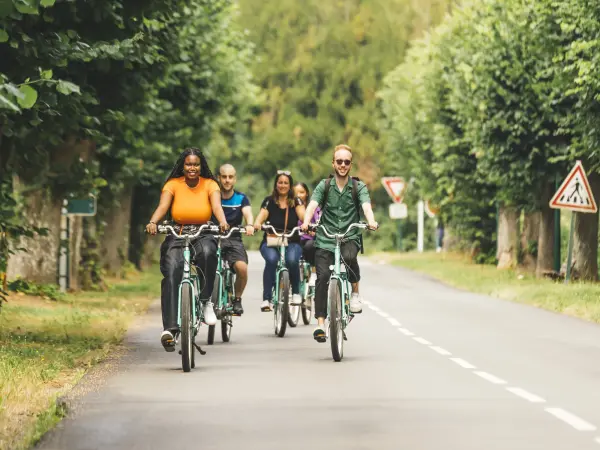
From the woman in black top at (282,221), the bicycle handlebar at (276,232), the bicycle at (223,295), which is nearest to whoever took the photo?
the bicycle at (223,295)

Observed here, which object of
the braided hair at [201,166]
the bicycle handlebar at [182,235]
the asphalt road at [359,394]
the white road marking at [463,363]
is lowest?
the asphalt road at [359,394]

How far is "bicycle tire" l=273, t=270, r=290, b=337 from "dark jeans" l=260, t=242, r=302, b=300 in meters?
0.35

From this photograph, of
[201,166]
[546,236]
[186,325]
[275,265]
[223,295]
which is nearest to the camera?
[186,325]

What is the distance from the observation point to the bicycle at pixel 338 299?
15.5 meters

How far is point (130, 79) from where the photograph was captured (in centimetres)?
2131

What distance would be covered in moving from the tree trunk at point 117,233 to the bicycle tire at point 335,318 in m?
22.5

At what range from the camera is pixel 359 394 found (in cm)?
1262

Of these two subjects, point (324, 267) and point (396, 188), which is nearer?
point (324, 267)

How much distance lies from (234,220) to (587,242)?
1752 cm

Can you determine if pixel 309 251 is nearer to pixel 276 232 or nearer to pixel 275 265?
pixel 275 265

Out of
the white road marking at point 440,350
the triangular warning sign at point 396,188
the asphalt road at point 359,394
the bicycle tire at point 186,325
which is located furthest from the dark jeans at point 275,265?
the triangular warning sign at point 396,188

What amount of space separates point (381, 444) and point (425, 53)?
46.2m

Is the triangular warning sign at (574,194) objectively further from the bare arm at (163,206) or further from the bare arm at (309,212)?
the bare arm at (163,206)

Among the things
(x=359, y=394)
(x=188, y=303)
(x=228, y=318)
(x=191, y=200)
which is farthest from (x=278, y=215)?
(x=359, y=394)
